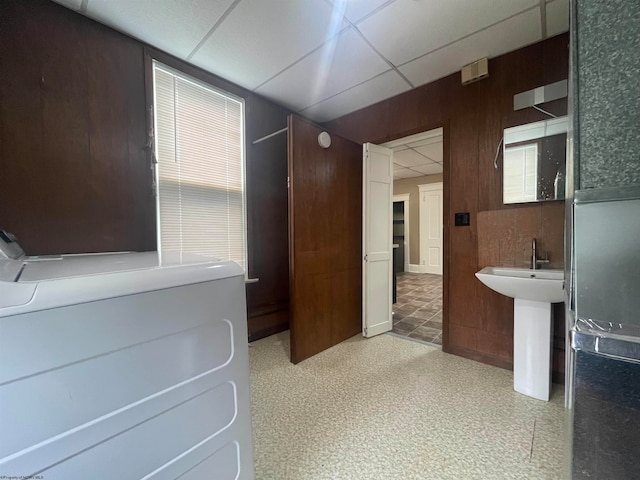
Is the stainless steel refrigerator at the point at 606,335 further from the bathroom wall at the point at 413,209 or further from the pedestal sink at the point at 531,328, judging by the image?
the bathroom wall at the point at 413,209

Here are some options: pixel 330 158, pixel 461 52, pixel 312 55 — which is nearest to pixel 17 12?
pixel 312 55

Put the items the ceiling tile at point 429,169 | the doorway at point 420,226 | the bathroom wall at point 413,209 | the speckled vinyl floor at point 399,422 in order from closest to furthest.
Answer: the speckled vinyl floor at point 399,422
the doorway at point 420,226
the ceiling tile at point 429,169
the bathroom wall at point 413,209

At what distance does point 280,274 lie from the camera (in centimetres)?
289

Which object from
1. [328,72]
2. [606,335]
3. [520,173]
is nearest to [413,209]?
[520,173]

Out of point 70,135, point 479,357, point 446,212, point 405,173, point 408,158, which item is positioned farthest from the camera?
point 405,173

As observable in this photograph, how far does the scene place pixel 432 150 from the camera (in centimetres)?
434

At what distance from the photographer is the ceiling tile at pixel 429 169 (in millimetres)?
5367

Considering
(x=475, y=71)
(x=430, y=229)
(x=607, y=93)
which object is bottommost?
(x=430, y=229)

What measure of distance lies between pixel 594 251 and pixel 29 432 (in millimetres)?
1197

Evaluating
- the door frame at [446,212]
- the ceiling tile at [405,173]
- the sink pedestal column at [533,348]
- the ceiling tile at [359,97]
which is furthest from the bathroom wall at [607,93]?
the ceiling tile at [405,173]

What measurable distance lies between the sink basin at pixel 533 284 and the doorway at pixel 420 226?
5.80 ft

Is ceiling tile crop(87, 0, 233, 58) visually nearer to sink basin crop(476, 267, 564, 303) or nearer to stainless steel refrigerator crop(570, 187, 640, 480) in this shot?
stainless steel refrigerator crop(570, 187, 640, 480)

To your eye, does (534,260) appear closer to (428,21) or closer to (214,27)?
(428,21)

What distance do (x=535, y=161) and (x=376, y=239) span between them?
4.82ft
